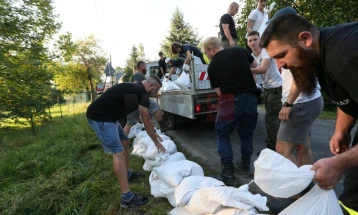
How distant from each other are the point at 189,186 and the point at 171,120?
433 cm

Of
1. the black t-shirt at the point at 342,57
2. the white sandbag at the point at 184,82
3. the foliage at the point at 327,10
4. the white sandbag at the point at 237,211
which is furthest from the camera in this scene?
the foliage at the point at 327,10

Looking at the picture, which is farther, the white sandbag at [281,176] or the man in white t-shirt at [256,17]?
the man in white t-shirt at [256,17]

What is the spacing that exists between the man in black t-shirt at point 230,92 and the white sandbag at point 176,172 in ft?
1.65

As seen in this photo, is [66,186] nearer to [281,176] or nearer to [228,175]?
[228,175]

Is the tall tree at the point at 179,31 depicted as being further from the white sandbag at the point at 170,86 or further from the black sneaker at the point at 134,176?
the black sneaker at the point at 134,176

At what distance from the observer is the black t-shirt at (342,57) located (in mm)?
944

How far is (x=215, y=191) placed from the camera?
1.89m

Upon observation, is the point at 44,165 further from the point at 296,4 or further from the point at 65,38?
the point at 65,38

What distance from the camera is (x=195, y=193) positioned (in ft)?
6.80

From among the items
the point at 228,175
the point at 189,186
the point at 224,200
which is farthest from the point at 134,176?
the point at 224,200

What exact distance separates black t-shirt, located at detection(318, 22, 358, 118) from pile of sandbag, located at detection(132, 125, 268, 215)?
1.00 m

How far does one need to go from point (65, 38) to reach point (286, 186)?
1422 cm

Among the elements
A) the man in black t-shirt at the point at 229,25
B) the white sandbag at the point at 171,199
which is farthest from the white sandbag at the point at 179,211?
the man in black t-shirt at the point at 229,25

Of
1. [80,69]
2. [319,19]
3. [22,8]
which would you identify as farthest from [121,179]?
[80,69]
